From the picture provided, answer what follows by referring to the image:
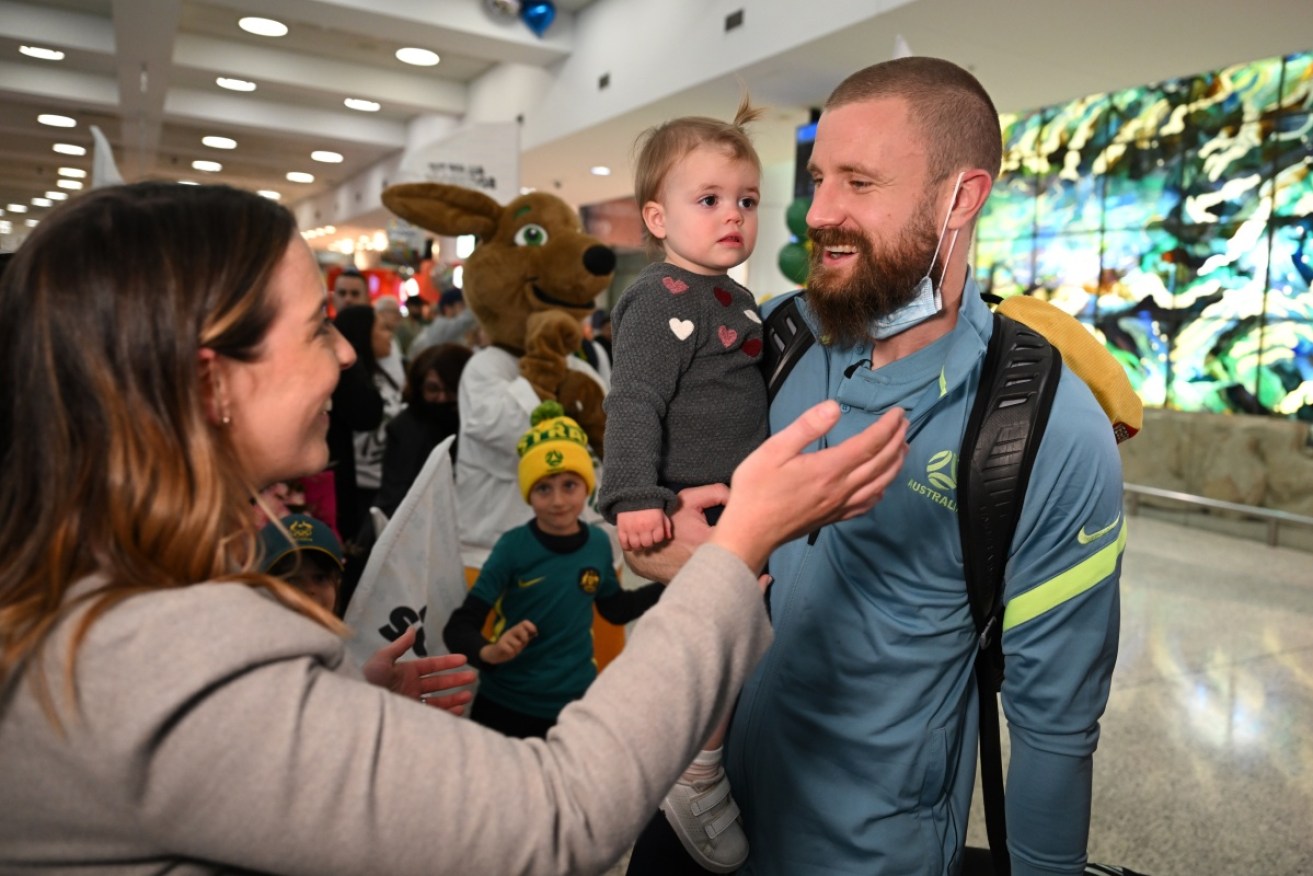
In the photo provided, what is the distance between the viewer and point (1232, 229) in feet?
26.8

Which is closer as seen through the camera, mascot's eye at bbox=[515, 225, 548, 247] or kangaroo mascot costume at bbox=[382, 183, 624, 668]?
kangaroo mascot costume at bbox=[382, 183, 624, 668]

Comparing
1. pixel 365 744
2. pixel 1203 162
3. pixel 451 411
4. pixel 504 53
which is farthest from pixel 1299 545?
pixel 504 53

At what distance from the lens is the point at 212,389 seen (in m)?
0.91

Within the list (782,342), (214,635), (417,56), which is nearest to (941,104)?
(782,342)

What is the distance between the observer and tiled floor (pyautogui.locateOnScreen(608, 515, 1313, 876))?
2.79 m

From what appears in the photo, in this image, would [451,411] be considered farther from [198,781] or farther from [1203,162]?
[1203,162]

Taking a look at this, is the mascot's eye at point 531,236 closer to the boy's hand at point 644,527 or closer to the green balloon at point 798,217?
the boy's hand at point 644,527

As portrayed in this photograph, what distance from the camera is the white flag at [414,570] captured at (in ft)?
7.19

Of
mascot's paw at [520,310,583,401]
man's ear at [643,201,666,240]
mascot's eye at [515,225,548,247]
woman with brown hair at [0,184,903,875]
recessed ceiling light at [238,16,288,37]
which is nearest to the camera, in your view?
woman with brown hair at [0,184,903,875]

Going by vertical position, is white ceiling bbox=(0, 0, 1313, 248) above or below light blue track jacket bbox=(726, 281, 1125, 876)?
above

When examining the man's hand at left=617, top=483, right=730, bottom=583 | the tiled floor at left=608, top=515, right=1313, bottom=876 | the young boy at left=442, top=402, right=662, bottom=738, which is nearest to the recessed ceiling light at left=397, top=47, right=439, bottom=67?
the young boy at left=442, top=402, right=662, bottom=738

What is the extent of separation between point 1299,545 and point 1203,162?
3.71 m

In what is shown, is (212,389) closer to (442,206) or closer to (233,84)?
(442,206)

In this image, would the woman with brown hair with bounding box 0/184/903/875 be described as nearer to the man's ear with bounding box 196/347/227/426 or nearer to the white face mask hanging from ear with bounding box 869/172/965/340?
the man's ear with bounding box 196/347/227/426
